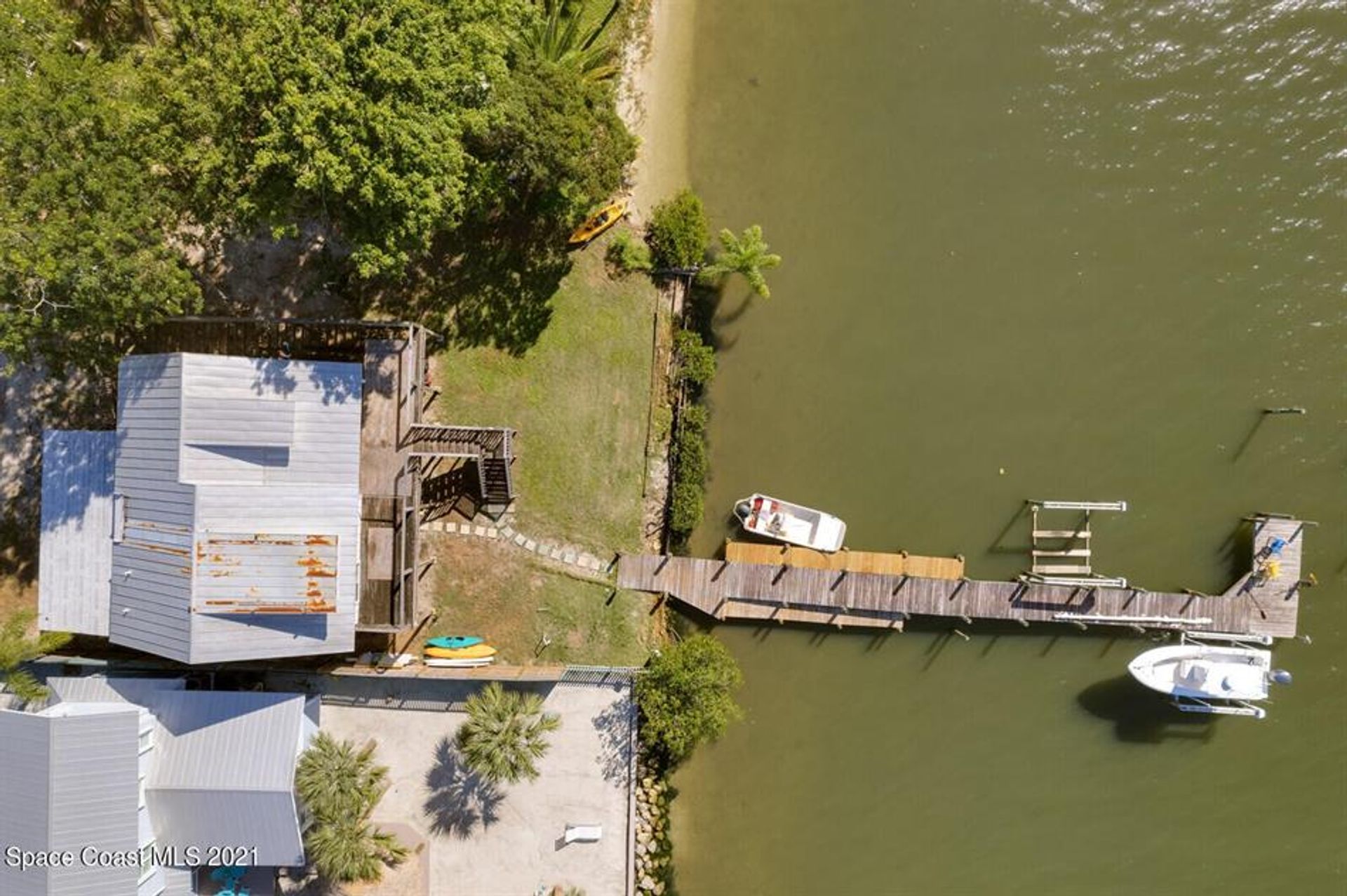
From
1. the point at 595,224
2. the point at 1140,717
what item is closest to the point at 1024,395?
the point at 1140,717

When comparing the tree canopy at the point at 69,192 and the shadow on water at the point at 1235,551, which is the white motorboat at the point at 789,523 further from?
the tree canopy at the point at 69,192

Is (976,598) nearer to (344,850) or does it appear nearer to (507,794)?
(507,794)

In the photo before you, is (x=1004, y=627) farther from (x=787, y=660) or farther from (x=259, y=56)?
(x=259, y=56)

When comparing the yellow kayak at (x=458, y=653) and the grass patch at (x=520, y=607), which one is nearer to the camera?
the yellow kayak at (x=458, y=653)

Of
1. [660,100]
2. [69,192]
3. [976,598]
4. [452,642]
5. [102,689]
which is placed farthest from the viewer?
[976,598]

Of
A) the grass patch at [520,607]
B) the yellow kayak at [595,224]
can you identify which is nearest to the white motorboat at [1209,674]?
the grass patch at [520,607]

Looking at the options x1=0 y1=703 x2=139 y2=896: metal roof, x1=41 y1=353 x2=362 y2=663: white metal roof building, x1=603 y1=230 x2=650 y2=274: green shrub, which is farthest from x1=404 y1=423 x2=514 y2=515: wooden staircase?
x1=0 y1=703 x2=139 y2=896: metal roof

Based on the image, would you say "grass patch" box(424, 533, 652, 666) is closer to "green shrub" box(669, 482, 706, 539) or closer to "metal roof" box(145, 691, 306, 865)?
"green shrub" box(669, 482, 706, 539)
